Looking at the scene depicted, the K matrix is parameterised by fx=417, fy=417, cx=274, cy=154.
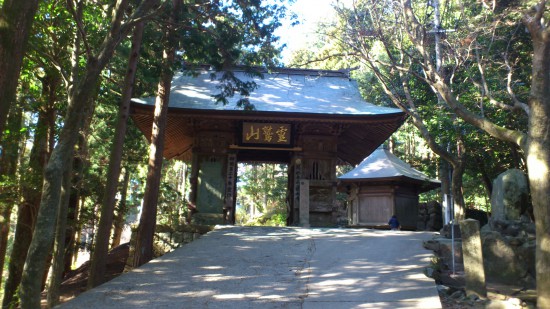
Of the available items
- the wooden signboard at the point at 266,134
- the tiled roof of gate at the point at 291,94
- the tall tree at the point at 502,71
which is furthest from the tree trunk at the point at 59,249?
the tall tree at the point at 502,71

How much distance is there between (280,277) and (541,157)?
4400 mm

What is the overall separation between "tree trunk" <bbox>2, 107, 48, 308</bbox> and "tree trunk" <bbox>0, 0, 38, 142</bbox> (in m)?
7.29

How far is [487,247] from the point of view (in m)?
8.30

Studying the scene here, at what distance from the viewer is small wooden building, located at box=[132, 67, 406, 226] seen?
1209 centimetres

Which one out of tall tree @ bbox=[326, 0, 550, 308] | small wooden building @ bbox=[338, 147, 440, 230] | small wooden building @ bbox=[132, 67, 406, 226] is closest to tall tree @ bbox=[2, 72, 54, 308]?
small wooden building @ bbox=[132, 67, 406, 226]

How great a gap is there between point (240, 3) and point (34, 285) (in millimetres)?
6935

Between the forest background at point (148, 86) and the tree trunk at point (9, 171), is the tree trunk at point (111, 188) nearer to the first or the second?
the forest background at point (148, 86)

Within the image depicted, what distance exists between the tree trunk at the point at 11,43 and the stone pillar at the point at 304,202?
9225 millimetres

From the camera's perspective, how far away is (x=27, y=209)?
1161 cm

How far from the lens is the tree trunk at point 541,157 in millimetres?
5941

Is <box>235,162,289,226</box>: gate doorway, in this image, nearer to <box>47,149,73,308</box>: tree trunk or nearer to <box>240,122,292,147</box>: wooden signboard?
<box>240,122,292,147</box>: wooden signboard

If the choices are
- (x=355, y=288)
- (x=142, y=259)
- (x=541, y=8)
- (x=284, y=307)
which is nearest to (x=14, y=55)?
(x=284, y=307)

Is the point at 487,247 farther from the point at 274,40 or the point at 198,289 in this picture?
the point at 274,40

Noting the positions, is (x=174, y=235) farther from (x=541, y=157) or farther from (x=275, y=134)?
(x=541, y=157)
